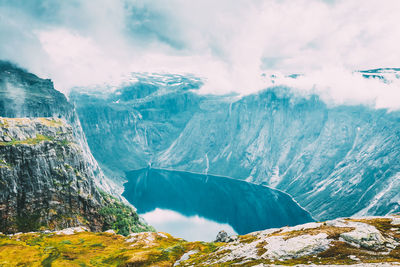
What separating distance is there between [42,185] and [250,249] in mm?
102370

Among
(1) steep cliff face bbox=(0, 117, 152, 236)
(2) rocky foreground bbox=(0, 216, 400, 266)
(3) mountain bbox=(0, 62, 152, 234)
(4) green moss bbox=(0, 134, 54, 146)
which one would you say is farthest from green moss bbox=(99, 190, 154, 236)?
(4) green moss bbox=(0, 134, 54, 146)

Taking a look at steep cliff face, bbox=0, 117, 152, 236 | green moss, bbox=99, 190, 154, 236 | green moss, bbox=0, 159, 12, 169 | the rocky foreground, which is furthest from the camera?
green moss, bbox=99, 190, 154, 236

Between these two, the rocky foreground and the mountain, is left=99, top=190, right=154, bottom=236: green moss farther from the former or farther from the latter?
the rocky foreground

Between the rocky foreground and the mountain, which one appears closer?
the rocky foreground

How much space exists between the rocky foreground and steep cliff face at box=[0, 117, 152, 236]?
15596 millimetres

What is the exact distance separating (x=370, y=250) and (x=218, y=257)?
24.2m

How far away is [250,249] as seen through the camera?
4325 cm

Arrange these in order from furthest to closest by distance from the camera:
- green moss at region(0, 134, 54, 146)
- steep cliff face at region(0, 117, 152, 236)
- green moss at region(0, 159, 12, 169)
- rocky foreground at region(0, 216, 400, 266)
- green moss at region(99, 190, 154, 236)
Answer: green moss at region(99, 190, 154, 236), green moss at region(0, 134, 54, 146), green moss at region(0, 159, 12, 169), steep cliff face at region(0, 117, 152, 236), rocky foreground at region(0, 216, 400, 266)

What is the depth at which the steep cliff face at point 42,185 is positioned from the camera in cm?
10031

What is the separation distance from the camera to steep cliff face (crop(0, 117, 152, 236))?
10031 centimetres

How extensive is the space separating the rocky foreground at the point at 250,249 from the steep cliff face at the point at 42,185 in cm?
1560

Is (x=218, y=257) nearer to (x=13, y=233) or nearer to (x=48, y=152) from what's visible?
(x=13, y=233)

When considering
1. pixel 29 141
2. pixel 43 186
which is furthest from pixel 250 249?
pixel 29 141

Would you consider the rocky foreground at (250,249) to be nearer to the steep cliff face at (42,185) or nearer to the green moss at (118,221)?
the steep cliff face at (42,185)
